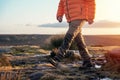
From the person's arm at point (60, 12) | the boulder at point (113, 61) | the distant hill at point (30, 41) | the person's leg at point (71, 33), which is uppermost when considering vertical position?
the person's arm at point (60, 12)

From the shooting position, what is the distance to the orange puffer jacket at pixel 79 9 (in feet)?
35.4

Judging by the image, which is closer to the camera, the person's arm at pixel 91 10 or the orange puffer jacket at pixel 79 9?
the orange puffer jacket at pixel 79 9

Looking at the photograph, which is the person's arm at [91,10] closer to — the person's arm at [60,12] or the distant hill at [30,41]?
the person's arm at [60,12]

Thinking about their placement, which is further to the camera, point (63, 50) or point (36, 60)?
point (36, 60)

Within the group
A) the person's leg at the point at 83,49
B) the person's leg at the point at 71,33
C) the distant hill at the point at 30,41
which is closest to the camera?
Result: the person's leg at the point at 71,33

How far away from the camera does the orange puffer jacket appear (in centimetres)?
1078

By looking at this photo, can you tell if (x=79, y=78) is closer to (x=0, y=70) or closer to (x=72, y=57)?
(x=0, y=70)

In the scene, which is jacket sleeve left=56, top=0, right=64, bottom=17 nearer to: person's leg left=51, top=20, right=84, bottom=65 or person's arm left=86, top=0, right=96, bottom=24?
person's leg left=51, top=20, right=84, bottom=65

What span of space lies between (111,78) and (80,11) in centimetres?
188

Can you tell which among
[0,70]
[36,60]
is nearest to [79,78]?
[0,70]

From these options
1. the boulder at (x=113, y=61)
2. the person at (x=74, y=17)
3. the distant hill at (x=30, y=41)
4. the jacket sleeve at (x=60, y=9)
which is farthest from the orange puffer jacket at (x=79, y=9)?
the distant hill at (x=30, y=41)

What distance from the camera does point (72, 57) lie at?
47.5 ft

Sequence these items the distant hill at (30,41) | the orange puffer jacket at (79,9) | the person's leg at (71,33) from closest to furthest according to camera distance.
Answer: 1. the orange puffer jacket at (79,9)
2. the person's leg at (71,33)
3. the distant hill at (30,41)

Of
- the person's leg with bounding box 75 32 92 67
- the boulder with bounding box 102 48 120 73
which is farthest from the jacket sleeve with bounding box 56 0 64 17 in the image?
the boulder with bounding box 102 48 120 73
